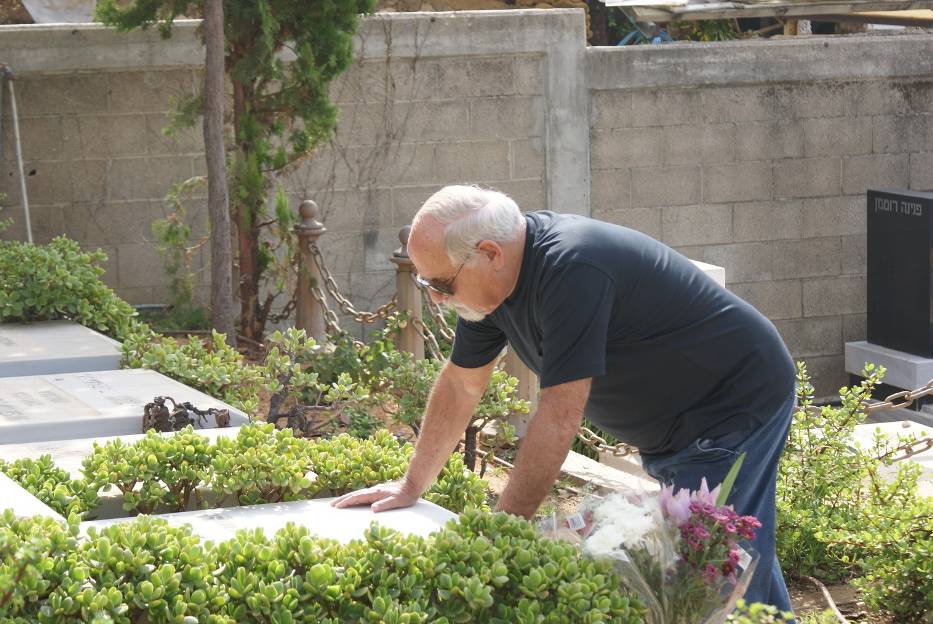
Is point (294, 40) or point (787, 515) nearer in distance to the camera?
point (787, 515)

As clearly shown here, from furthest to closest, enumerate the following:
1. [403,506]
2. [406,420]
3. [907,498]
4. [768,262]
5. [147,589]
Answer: [768,262], [406,420], [907,498], [403,506], [147,589]

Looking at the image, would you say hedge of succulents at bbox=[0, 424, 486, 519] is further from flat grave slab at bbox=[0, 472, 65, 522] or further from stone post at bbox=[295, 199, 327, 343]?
stone post at bbox=[295, 199, 327, 343]

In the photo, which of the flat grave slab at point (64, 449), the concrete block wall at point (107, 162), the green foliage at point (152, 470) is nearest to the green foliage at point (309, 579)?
the green foliage at point (152, 470)

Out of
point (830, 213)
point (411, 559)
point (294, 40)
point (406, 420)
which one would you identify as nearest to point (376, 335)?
point (406, 420)

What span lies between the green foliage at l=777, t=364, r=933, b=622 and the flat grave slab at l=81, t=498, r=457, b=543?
1682 millimetres

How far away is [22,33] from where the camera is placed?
842cm

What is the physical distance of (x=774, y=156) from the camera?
402 inches

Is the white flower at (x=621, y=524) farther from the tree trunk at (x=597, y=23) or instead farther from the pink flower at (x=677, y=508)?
the tree trunk at (x=597, y=23)

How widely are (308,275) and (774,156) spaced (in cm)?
413

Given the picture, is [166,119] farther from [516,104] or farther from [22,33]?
[516,104]

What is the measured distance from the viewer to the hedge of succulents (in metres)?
3.72

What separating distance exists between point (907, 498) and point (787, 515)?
43 centimetres

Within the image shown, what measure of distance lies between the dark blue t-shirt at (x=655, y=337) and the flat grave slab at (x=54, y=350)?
124 inches

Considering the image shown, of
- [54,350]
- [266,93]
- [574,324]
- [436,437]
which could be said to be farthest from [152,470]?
[266,93]
